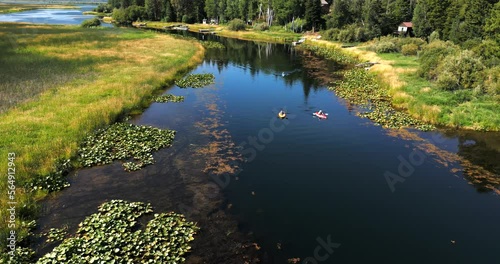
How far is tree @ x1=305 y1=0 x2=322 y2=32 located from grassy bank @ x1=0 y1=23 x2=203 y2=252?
58.7 meters

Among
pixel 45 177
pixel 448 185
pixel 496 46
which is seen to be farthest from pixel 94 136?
pixel 496 46

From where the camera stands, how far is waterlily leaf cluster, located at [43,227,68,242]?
65.4 feet

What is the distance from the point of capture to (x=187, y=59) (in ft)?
244

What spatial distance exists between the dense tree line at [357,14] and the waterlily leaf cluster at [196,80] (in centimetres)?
5033

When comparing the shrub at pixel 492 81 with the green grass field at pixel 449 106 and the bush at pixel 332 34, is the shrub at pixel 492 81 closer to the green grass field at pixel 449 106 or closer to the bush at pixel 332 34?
the green grass field at pixel 449 106

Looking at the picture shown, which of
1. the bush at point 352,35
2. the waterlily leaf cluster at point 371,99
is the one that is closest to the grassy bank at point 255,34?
the bush at point 352,35

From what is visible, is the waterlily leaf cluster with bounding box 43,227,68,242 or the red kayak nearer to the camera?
the waterlily leaf cluster with bounding box 43,227,68,242

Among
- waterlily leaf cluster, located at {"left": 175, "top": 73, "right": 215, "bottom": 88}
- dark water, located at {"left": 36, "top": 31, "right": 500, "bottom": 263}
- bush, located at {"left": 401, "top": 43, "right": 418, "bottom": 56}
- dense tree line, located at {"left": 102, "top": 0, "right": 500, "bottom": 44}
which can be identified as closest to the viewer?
dark water, located at {"left": 36, "top": 31, "right": 500, "bottom": 263}

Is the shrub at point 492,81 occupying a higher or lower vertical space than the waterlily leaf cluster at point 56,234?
higher

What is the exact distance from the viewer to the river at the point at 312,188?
2089cm

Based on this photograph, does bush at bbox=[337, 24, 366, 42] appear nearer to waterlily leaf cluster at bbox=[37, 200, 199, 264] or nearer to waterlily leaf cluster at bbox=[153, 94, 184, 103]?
waterlily leaf cluster at bbox=[153, 94, 184, 103]

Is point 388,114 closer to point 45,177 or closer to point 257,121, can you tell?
point 257,121

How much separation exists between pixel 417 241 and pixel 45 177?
25.8 metres

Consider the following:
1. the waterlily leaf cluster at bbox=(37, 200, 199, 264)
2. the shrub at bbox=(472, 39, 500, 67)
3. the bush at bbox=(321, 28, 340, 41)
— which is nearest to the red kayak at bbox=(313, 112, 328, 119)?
the waterlily leaf cluster at bbox=(37, 200, 199, 264)
